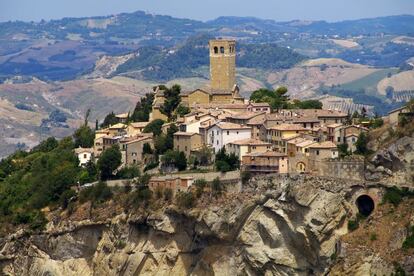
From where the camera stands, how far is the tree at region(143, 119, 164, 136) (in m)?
54.3

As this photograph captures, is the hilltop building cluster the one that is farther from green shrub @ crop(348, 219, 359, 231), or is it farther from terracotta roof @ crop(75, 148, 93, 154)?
green shrub @ crop(348, 219, 359, 231)

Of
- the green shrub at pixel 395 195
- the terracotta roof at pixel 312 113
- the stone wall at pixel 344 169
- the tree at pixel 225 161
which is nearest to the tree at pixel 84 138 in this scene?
the terracotta roof at pixel 312 113

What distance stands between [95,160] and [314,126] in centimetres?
1013

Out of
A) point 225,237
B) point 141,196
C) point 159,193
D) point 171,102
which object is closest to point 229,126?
point 159,193

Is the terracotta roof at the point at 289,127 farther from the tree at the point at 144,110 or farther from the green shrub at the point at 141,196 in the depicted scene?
the tree at the point at 144,110

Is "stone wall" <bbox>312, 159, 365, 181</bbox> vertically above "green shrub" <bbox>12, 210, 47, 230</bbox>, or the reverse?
"stone wall" <bbox>312, 159, 365, 181</bbox>

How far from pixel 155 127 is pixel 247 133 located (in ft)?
18.6

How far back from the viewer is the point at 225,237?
44438 mm

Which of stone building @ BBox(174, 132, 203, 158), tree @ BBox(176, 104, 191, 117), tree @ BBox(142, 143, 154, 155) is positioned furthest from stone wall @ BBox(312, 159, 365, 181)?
tree @ BBox(176, 104, 191, 117)

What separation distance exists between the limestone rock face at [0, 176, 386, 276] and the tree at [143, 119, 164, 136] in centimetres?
626

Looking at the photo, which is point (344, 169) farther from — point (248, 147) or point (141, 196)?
point (141, 196)

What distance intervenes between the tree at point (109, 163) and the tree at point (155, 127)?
2.84 m

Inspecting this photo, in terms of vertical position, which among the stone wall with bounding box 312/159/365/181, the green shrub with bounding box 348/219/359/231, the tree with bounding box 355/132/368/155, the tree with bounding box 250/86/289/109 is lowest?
the green shrub with bounding box 348/219/359/231

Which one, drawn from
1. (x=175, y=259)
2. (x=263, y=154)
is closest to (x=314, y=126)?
(x=263, y=154)
